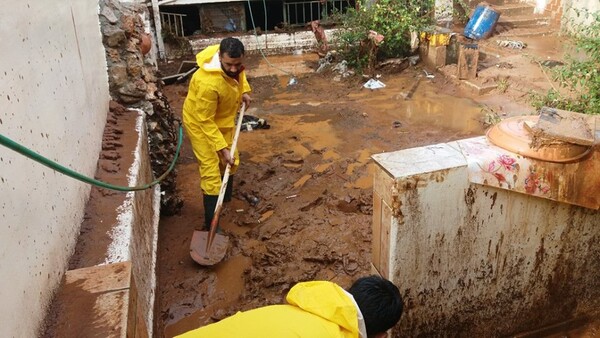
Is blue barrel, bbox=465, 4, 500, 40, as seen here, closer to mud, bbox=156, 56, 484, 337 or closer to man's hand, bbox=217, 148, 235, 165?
mud, bbox=156, 56, 484, 337

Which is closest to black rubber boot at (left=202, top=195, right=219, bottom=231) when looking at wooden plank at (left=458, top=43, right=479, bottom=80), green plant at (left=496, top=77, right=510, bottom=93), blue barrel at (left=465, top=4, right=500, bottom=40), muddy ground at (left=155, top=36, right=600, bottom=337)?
muddy ground at (left=155, top=36, right=600, bottom=337)

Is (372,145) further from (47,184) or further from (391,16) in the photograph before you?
(47,184)

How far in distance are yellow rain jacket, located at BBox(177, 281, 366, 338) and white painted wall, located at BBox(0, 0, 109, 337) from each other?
2.17ft

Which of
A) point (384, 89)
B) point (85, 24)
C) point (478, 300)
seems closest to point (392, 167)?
point (478, 300)

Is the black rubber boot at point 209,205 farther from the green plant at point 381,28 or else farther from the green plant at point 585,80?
the green plant at point 381,28

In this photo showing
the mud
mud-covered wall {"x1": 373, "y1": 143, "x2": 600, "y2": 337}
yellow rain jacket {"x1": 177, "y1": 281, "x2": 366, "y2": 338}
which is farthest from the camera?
the mud

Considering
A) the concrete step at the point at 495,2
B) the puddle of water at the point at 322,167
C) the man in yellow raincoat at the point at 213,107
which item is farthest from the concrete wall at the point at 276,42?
the man in yellow raincoat at the point at 213,107

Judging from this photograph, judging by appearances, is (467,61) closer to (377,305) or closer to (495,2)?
(495,2)

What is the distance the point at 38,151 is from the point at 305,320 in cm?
140

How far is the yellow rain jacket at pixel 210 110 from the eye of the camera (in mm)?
4344

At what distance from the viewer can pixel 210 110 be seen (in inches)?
173

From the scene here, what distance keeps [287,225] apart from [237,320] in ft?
9.38

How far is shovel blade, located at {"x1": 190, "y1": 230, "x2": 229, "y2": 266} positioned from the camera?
4.23 meters

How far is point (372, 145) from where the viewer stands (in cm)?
668
